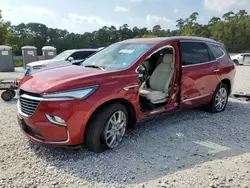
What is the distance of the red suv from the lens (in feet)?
9.81

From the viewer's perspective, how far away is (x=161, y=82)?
186 inches

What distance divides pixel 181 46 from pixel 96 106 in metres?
2.33

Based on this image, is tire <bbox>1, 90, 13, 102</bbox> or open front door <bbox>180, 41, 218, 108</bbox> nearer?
open front door <bbox>180, 41, 218, 108</bbox>

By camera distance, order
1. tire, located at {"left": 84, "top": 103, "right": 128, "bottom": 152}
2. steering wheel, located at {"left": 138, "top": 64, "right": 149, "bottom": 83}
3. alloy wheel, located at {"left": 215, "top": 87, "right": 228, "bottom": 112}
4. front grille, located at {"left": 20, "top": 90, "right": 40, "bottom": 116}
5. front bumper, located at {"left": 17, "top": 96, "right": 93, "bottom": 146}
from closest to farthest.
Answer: front bumper, located at {"left": 17, "top": 96, "right": 93, "bottom": 146} < front grille, located at {"left": 20, "top": 90, "right": 40, "bottom": 116} < tire, located at {"left": 84, "top": 103, "right": 128, "bottom": 152} < steering wheel, located at {"left": 138, "top": 64, "right": 149, "bottom": 83} < alloy wheel, located at {"left": 215, "top": 87, "right": 228, "bottom": 112}

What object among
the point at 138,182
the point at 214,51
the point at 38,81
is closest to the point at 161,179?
the point at 138,182

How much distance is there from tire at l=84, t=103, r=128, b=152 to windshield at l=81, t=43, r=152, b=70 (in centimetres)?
71

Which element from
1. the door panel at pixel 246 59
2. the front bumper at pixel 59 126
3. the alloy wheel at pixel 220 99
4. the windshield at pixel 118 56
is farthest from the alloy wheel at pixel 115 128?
the door panel at pixel 246 59

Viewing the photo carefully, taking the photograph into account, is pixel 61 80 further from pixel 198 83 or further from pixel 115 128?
pixel 198 83

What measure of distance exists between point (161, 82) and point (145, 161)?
1.98 m

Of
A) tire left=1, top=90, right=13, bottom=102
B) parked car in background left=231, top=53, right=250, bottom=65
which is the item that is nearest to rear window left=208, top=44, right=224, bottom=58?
tire left=1, top=90, right=13, bottom=102

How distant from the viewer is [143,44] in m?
4.18

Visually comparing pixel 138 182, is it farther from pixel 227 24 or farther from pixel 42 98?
pixel 227 24

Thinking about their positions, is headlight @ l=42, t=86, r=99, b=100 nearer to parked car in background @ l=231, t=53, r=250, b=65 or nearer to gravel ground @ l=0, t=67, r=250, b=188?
gravel ground @ l=0, t=67, r=250, b=188

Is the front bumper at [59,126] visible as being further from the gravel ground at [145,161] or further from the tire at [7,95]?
the tire at [7,95]
